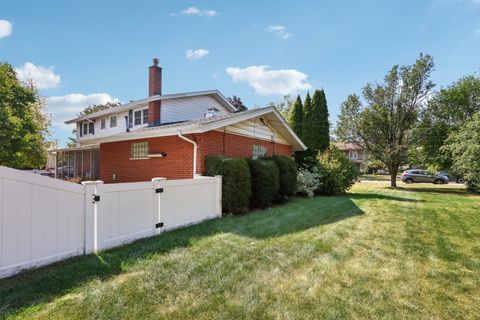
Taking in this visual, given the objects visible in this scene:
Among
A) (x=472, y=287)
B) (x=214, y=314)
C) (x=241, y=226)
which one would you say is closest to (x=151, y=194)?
(x=241, y=226)

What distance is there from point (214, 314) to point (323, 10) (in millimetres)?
10455

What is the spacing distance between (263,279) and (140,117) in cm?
1603

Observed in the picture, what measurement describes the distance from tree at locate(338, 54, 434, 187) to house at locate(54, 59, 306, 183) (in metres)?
9.77

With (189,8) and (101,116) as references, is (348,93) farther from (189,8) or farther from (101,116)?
(101,116)

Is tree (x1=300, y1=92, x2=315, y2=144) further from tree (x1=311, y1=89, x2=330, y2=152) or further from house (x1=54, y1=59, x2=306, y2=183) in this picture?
house (x1=54, y1=59, x2=306, y2=183)

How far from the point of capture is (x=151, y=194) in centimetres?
571

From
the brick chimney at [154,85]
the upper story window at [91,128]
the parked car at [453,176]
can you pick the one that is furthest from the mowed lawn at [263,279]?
the upper story window at [91,128]

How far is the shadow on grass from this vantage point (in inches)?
125

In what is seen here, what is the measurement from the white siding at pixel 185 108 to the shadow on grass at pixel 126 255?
9782mm

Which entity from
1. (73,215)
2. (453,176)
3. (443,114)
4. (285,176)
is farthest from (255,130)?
(453,176)

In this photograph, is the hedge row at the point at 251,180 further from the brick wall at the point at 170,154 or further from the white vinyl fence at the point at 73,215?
the white vinyl fence at the point at 73,215

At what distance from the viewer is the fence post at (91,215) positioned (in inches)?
179

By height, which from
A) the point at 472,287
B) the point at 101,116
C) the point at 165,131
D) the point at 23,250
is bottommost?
the point at 472,287

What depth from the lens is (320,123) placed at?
1947 cm
